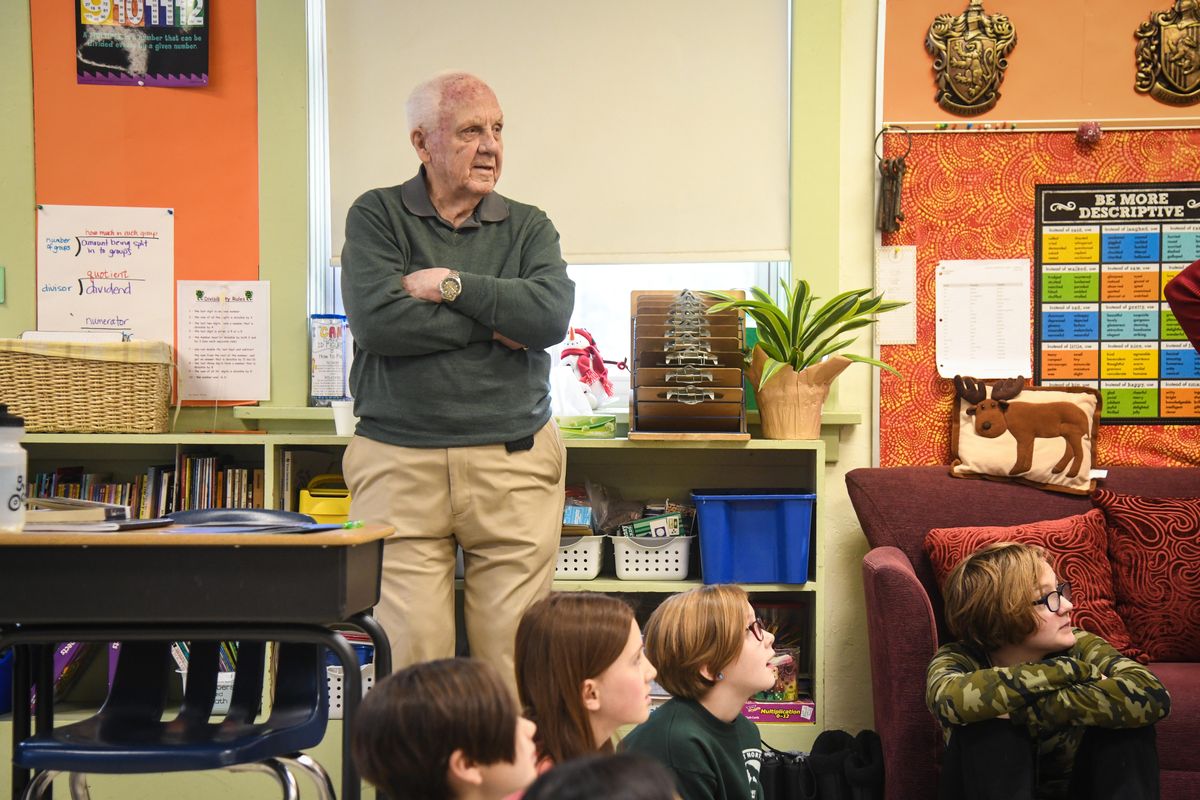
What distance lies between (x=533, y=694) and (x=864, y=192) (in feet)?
6.87

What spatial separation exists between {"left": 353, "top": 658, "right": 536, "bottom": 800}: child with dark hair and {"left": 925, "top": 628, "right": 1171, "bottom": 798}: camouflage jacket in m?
1.14

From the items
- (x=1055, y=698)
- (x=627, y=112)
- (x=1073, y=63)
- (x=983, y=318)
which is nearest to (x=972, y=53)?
(x=1073, y=63)

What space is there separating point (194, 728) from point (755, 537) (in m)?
1.54

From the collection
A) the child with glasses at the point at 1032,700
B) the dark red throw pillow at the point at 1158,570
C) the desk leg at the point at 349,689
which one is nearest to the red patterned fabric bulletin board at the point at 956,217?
the dark red throw pillow at the point at 1158,570

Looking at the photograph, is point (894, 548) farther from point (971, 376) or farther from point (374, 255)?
point (374, 255)

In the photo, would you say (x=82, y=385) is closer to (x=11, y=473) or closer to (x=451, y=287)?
(x=451, y=287)

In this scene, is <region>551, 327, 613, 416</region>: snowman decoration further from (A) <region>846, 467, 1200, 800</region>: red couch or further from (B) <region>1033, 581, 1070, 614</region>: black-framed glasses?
(B) <region>1033, 581, 1070, 614</region>: black-framed glasses

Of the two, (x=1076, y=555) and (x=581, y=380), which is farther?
(x=581, y=380)

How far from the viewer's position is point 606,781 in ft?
2.87

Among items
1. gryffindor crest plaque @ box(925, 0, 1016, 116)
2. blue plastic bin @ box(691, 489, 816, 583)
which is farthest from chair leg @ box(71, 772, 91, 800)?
gryffindor crest plaque @ box(925, 0, 1016, 116)

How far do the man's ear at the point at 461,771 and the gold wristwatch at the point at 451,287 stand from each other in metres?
1.21

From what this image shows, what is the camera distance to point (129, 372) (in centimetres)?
301

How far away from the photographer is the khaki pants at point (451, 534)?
2.27 m

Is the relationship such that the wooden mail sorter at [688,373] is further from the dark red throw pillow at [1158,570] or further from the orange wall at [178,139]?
the orange wall at [178,139]
